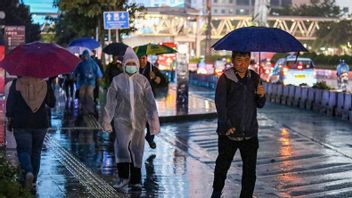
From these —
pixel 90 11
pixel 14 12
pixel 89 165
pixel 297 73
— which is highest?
pixel 90 11

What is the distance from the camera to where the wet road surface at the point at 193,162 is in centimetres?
983

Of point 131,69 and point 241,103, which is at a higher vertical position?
point 131,69

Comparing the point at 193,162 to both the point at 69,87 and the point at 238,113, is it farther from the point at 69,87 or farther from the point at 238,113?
the point at 69,87

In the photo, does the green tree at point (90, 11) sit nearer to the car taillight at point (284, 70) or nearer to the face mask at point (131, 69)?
the car taillight at point (284, 70)

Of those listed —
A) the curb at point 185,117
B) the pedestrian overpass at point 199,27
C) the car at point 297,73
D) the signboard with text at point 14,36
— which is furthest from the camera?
the pedestrian overpass at point 199,27

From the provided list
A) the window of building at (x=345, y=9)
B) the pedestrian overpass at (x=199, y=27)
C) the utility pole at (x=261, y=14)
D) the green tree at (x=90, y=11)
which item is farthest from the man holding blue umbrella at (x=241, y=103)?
the window of building at (x=345, y=9)

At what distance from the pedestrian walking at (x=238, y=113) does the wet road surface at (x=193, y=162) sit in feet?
4.20

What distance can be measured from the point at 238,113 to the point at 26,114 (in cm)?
258

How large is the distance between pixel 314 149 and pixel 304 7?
10750 centimetres

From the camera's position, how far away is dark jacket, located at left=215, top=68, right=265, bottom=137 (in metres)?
8.07

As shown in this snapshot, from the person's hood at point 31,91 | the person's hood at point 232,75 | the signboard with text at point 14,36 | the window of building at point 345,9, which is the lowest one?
the person's hood at point 31,91

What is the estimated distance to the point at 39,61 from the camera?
902 centimetres

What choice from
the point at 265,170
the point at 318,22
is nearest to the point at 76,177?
the point at 265,170

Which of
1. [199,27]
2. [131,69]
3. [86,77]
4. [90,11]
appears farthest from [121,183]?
[199,27]
